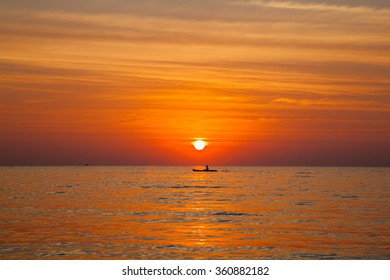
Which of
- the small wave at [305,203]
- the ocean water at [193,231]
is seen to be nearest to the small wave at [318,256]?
the ocean water at [193,231]

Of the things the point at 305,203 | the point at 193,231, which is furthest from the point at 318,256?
the point at 305,203

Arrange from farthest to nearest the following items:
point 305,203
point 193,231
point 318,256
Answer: point 305,203, point 193,231, point 318,256

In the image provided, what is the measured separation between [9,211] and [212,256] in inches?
1297

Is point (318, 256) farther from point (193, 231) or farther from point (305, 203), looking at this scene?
point (305, 203)

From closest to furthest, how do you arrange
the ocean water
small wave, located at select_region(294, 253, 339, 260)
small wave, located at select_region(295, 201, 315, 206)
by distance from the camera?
small wave, located at select_region(294, 253, 339, 260)
the ocean water
small wave, located at select_region(295, 201, 315, 206)

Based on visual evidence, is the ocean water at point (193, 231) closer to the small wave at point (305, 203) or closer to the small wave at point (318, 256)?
the small wave at point (318, 256)

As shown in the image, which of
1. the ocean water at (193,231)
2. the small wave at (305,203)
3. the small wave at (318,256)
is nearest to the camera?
the small wave at (318,256)

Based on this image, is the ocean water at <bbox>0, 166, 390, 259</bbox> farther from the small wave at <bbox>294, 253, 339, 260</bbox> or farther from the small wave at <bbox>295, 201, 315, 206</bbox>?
the small wave at <bbox>295, 201, 315, 206</bbox>

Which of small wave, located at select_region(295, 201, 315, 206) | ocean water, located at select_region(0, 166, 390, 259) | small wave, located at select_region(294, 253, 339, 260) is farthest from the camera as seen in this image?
small wave, located at select_region(295, 201, 315, 206)

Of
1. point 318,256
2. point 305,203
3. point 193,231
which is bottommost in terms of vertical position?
Answer: point 318,256

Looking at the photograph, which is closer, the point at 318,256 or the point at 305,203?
the point at 318,256

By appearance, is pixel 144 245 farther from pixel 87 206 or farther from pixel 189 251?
pixel 87 206

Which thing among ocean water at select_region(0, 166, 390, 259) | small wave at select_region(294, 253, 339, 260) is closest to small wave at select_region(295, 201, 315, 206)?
ocean water at select_region(0, 166, 390, 259)
